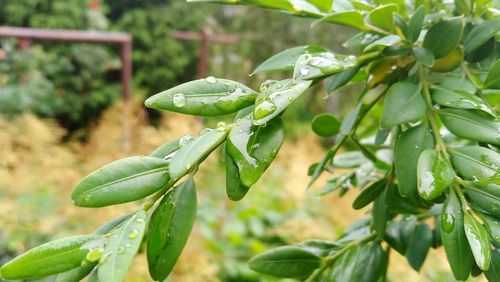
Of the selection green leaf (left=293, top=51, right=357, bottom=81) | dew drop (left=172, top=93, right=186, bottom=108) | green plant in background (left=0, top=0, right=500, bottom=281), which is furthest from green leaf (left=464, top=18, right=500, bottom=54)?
dew drop (left=172, top=93, right=186, bottom=108)

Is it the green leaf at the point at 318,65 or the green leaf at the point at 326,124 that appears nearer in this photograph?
the green leaf at the point at 318,65

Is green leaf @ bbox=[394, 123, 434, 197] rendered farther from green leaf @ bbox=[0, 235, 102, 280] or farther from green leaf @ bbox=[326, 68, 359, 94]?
green leaf @ bbox=[0, 235, 102, 280]

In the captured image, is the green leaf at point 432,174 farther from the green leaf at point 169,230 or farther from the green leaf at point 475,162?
the green leaf at point 169,230

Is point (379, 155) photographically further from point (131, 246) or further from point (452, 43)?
point (131, 246)

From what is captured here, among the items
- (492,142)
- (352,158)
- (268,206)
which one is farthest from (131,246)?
(268,206)

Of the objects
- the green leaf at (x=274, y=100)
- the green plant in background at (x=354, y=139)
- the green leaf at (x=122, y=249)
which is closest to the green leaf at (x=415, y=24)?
the green plant in background at (x=354, y=139)

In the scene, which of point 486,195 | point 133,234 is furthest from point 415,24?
point 133,234

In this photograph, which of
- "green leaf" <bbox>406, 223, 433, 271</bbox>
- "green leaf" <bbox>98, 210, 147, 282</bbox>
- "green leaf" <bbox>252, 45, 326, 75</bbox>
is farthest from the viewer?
"green leaf" <bbox>406, 223, 433, 271</bbox>
